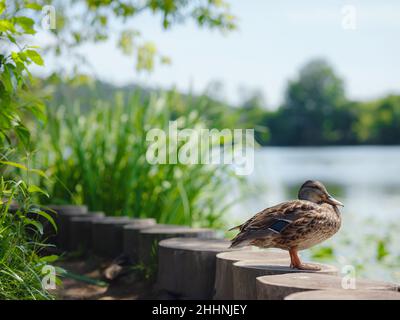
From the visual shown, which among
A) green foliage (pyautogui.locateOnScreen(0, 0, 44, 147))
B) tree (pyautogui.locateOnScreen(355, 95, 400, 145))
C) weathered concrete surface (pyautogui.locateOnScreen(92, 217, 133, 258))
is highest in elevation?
tree (pyautogui.locateOnScreen(355, 95, 400, 145))

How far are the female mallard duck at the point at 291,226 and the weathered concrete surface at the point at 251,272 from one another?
0.18 meters

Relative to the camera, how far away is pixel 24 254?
3771 mm

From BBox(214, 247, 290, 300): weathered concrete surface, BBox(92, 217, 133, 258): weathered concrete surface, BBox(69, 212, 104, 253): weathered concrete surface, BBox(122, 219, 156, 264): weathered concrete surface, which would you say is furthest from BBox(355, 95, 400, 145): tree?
BBox(214, 247, 290, 300): weathered concrete surface

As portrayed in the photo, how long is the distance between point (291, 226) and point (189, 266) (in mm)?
1262

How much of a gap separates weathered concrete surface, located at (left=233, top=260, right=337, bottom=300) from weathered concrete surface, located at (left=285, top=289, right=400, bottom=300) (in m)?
0.61

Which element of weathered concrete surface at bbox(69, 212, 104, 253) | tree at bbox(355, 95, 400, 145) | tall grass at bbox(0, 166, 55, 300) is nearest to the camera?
tall grass at bbox(0, 166, 55, 300)

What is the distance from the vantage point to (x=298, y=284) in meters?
3.45

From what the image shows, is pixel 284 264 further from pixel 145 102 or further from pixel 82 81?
pixel 82 81

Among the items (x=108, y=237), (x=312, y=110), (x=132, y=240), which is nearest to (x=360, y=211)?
(x=108, y=237)

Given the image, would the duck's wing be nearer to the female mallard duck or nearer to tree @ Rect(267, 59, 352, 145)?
the female mallard duck

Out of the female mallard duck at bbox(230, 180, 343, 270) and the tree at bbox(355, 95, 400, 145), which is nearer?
the female mallard duck at bbox(230, 180, 343, 270)

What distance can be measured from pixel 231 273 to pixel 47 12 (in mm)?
2031

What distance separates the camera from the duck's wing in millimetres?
3714
